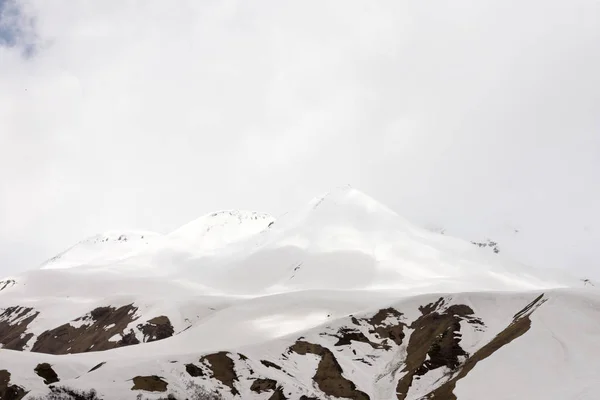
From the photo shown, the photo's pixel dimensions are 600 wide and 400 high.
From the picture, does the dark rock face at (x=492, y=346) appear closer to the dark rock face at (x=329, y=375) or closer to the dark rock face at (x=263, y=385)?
the dark rock face at (x=329, y=375)

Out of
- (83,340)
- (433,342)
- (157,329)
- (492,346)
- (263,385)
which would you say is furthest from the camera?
(83,340)

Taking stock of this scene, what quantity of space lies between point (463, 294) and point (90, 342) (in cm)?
13460

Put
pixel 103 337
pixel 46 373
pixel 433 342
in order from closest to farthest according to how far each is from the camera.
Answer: pixel 46 373, pixel 433 342, pixel 103 337

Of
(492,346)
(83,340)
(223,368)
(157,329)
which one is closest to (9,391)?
(223,368)

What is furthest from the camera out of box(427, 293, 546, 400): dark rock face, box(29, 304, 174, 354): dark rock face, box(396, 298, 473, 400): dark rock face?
box(29, 304, 174, 354): dark rock face

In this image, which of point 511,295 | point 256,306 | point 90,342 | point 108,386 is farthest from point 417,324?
point 90,342

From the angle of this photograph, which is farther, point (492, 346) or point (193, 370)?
point (492, 346)

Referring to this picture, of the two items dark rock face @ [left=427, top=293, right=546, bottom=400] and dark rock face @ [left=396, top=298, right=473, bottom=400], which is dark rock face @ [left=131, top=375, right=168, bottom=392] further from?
dark rock face @ [left=427, top=293, right=546, bottom=400]

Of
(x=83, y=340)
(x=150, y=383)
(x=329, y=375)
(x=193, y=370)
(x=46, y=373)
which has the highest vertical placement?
(x=83, y=340)

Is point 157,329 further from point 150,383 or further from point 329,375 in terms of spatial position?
point 150,383

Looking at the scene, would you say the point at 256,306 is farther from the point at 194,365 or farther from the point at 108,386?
the point at 108,386

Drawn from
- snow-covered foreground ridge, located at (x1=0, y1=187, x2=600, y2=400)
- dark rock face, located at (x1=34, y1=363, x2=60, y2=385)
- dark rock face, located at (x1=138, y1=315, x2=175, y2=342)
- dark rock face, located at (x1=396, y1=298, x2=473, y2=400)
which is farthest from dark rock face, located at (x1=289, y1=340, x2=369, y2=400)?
dark rock face, located at (x1=138, y1=315, x2=175, y2=342)

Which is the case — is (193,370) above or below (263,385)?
above

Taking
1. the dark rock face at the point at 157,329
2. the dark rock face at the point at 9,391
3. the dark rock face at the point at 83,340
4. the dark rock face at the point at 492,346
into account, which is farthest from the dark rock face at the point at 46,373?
the dark rock face at the point at 83,340
